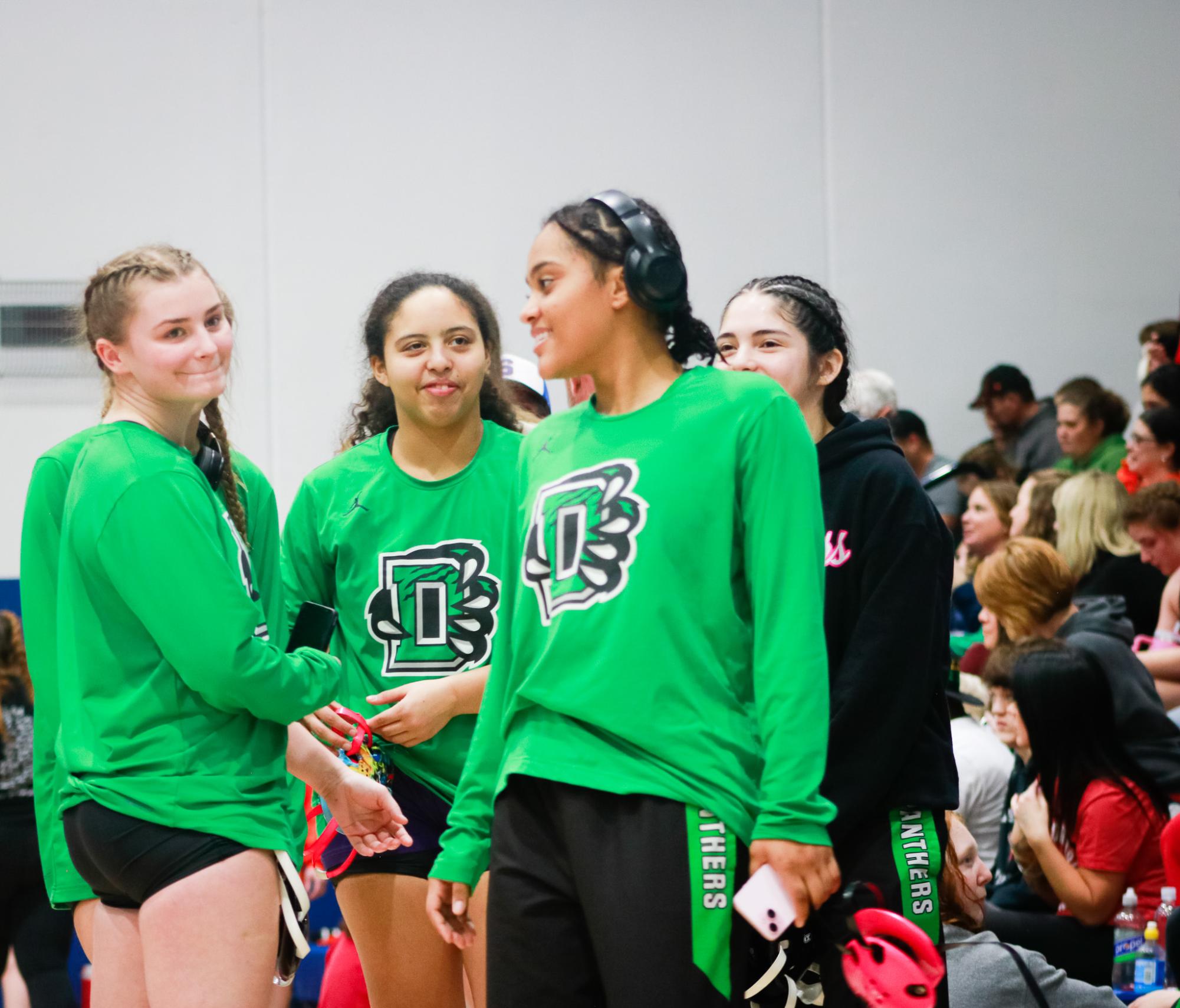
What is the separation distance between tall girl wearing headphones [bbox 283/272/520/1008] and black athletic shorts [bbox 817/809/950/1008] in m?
0.68

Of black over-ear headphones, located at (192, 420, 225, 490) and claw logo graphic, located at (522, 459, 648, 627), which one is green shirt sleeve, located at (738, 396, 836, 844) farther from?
black over-ear headphones, located at (192, 420, 225, 490)

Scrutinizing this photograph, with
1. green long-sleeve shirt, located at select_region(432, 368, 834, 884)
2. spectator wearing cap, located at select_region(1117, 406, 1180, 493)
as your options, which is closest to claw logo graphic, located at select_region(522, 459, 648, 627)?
green long-sleeve shirt, located at select_region(432, 368, 834, 884)

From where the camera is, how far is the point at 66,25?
19.3ft

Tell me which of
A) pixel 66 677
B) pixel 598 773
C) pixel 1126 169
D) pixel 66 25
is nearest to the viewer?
pixel 598 773

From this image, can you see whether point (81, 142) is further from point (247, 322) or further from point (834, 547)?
point (834, 547)

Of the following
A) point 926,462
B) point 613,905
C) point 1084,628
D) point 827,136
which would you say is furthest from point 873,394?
point 613,905

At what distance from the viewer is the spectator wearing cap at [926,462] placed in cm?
588

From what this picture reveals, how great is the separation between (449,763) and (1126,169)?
17.2 feet

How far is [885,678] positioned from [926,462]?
4144 mm

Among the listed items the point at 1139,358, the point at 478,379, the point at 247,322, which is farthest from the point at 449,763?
the point at 1139,358

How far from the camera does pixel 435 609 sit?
2504 millimetres

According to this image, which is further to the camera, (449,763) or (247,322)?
(247,322)

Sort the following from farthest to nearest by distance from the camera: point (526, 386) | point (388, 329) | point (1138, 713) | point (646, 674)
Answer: point (1138, 713), point (526, 386), point (388, 329), point (646, 674)

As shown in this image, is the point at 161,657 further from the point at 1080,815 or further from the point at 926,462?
the point at 926,462
